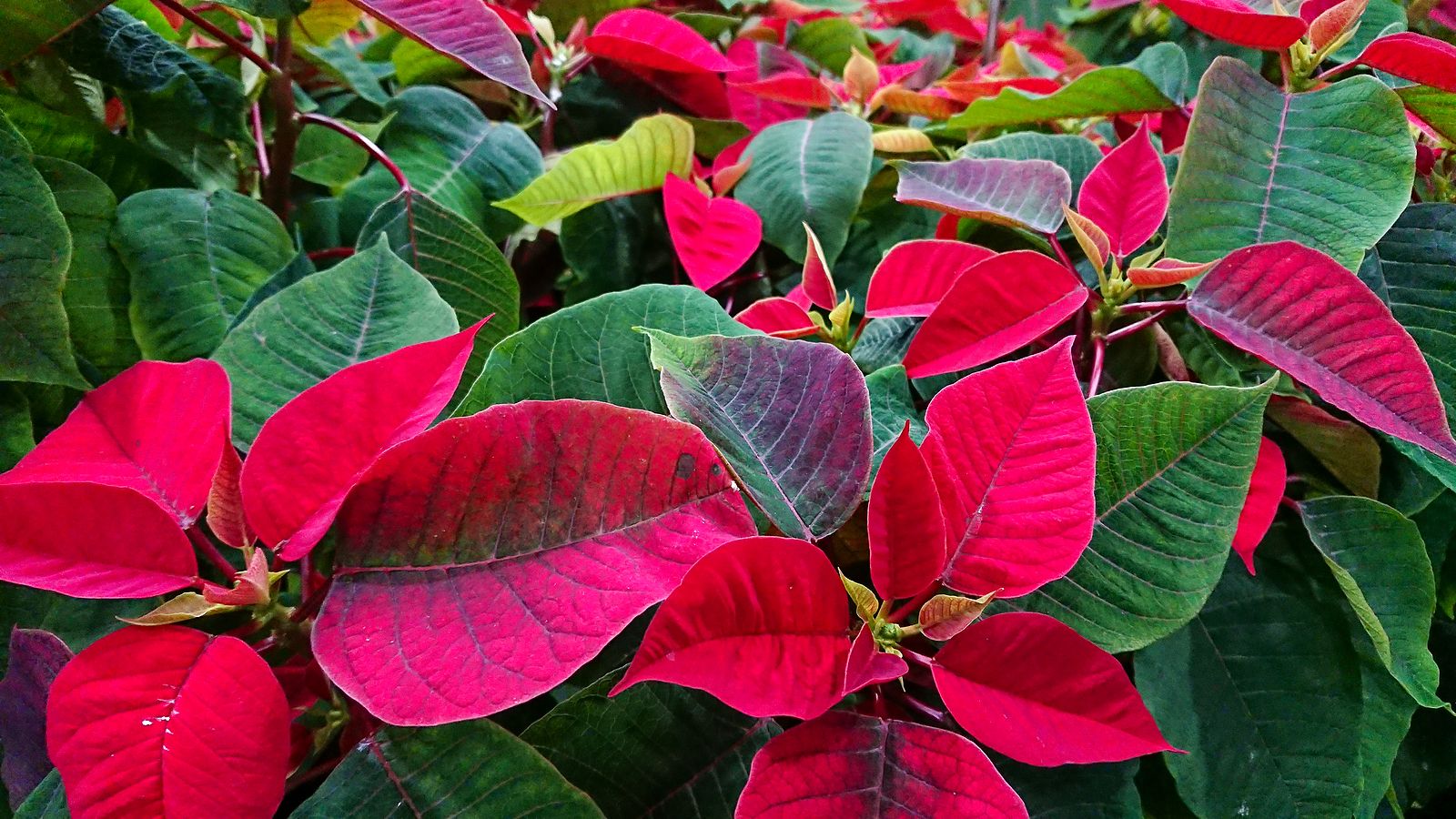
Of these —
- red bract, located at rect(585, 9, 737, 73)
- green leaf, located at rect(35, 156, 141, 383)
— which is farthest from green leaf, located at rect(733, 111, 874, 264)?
green leaf, located at rect(35, 156, 141, 383)

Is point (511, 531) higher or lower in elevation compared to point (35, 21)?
lower

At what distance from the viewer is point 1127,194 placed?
486 mm

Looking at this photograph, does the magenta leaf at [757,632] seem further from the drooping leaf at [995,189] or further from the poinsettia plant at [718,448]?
the drooping leaf at [995,189]

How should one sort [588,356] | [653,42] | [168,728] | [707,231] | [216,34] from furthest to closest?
[653,42], [707,231], [216,34], [588,356], [168,728]

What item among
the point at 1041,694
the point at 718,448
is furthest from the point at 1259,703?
the point at 718,448

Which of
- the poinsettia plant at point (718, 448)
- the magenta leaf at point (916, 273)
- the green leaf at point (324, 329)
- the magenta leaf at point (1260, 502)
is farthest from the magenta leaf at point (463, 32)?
the magenta leaf at point (1260, 502)

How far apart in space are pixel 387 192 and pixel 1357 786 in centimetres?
71

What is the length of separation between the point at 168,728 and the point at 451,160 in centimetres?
48

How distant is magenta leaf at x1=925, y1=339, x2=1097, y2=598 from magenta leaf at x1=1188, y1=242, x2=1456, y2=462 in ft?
0.48

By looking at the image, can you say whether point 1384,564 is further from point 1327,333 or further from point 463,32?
point 463,32

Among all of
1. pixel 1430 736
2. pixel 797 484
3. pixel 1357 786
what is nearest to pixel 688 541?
pixel 797 484

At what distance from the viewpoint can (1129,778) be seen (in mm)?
382

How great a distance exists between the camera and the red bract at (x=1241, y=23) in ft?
1.65

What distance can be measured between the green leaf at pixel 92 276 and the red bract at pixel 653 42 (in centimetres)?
39
